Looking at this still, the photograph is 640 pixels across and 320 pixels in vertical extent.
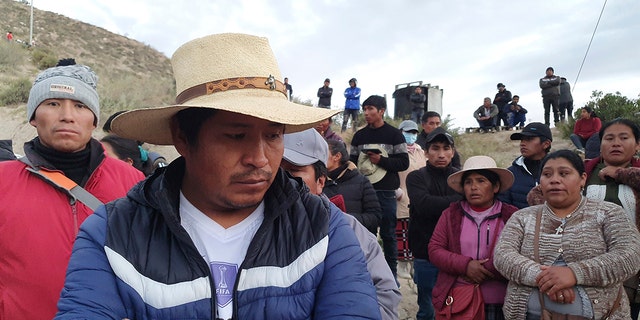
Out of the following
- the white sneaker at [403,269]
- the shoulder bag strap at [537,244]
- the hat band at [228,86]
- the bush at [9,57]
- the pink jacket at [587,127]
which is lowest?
the white sneaker at [403,269]

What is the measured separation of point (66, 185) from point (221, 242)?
1288 mm

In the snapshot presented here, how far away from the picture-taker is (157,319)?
1.32 metres

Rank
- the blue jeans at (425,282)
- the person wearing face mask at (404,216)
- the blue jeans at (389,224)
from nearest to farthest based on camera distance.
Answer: the blue jeans at (425,282) < the blue jeans at (389,224) < the person wearing face mask at (404,216)

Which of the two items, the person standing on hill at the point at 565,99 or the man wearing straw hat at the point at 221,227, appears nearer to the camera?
the man wearing straw hat at the point at 221,227

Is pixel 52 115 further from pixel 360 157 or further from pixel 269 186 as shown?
pixel 360 157

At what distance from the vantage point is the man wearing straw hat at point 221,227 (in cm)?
135

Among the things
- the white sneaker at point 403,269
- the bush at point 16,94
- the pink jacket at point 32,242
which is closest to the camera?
the pink jacket at point 32,242

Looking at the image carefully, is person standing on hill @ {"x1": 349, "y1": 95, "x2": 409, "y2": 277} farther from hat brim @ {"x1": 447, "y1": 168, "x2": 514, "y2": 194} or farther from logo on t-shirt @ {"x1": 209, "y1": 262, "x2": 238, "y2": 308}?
logo on t-shirt @ {"x1": 209, "y1": 262, "x2": 238, "y2": 308}


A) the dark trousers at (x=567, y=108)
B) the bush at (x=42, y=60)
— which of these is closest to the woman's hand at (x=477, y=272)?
the dark trousers at (x=567, y=108)

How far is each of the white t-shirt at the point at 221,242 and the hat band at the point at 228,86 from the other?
34 centimetres

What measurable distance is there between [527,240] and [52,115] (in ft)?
10.1

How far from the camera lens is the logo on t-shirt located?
140cm

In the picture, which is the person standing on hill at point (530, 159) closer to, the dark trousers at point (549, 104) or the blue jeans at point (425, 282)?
the blue jeans at point (425, 282)

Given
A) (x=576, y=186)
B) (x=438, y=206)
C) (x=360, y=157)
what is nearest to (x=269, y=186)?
(x=576, y=186)
